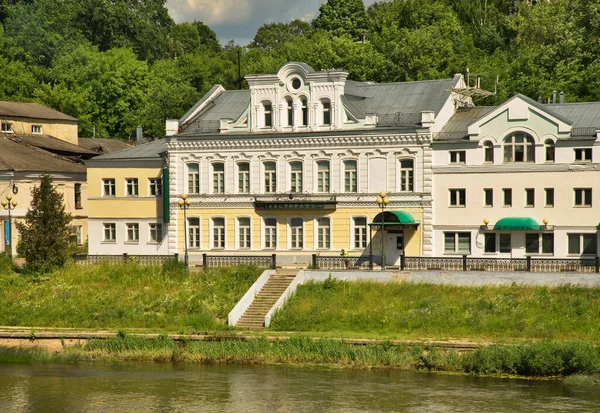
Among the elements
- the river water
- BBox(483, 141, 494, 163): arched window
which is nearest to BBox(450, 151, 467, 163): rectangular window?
BBox(483, 141, 494, 163): arched window

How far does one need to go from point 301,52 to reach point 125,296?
1802 inches

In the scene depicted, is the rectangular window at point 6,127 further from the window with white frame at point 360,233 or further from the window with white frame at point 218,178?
the window with white frame at point 360,233

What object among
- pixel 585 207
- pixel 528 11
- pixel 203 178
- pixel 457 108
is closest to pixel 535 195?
pixel 585 207

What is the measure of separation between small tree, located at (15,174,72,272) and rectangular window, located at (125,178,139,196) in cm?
786

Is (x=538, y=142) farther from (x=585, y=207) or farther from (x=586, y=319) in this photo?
(x=586, y=319)

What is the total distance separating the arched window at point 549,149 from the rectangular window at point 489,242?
15.1 ft

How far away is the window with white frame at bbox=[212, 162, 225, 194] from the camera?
61.2 meters

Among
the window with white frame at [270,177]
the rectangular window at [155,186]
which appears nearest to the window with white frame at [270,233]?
the window with white frame at [270,177]

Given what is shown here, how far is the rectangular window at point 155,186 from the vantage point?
63.3 metres

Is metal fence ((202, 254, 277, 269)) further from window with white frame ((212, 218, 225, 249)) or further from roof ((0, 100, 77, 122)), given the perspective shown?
roof ((0, 100, 77, 122))

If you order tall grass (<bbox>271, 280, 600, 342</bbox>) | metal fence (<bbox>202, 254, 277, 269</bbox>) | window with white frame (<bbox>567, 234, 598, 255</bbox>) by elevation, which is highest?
window with white frame (<bbox>567, 234, 598, 255</bbox>)

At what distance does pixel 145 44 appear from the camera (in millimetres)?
126188

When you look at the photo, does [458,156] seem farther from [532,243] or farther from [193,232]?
[193,232]

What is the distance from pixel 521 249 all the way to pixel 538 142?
522cm
